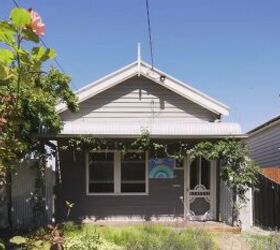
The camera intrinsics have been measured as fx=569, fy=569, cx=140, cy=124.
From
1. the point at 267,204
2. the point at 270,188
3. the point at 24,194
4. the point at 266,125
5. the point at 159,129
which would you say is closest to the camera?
the point at 159,129

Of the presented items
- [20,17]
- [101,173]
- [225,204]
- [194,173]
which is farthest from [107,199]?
[20,17]

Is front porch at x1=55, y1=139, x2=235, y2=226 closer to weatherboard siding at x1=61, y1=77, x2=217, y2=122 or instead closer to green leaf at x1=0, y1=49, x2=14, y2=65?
weatherboard siding at x1=61, y1=77, x2=217, y2=122

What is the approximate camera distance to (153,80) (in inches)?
773

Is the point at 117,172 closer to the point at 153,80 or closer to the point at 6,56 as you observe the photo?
the point at 153,80

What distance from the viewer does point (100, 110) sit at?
19.8 metres

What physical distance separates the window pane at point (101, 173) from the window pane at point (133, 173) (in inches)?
15.7

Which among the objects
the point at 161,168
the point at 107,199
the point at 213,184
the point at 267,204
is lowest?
the point at 267,204

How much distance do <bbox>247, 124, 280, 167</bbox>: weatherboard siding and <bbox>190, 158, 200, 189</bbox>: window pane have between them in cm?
533

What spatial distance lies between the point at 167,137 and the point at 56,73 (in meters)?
3.89

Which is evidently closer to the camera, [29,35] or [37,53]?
[29,35]

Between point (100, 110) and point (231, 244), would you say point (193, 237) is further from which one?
point (100, 110)

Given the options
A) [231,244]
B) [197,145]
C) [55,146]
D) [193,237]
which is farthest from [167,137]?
[193,237]

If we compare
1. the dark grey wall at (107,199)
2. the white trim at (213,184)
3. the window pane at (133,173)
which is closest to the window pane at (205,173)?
the white trim at (213,184)

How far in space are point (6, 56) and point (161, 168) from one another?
53.7 feet
